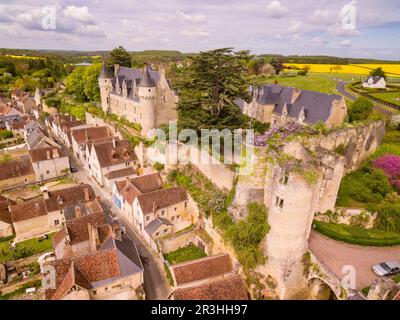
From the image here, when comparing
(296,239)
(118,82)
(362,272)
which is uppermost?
(118,82)

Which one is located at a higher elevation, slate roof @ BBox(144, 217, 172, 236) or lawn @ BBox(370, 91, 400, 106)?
lawn @ BBox(370, 91, 400, 106)

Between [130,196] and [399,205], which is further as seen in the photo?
[130,196]

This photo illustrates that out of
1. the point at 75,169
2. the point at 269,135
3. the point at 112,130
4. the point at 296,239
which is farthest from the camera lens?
the point at 112,130

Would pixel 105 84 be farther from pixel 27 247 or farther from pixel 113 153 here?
pixel 27 247

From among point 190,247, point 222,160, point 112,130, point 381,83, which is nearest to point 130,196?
point 190,247

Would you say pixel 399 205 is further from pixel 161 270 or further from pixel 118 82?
pixel 118 82

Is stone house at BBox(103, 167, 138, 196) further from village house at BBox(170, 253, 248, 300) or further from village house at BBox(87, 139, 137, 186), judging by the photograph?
village house at BBox(170, 253, 248, 300)

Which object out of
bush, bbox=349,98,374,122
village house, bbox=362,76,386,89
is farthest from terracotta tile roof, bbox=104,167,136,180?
village house, bbox=362,76,386,89
